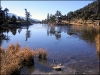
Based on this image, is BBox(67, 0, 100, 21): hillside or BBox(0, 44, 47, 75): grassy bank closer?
BBox(0, 44, 47, 75): grassy bank

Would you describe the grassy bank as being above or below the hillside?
below

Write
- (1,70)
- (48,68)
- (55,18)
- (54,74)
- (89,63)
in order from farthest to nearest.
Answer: (55,18), (89,63), (48,68), (54,74), (1,70)

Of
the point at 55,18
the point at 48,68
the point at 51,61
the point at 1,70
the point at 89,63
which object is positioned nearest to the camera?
the point at 1,70

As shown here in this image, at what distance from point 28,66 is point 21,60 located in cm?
77

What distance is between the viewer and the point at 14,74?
38.9 ft

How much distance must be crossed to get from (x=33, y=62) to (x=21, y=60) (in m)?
1.25

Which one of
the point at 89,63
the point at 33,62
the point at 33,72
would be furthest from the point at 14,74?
the point at 89,63

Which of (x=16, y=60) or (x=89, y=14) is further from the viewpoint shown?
(x=89, y=14)

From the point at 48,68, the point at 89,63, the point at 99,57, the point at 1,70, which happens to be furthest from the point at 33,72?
the point at 99,57

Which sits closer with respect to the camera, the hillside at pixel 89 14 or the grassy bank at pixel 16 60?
the grassy bank at pixel 16 60

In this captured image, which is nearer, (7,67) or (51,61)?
(7,67)

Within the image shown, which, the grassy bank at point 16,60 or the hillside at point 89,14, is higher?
the hillside at point 89,14

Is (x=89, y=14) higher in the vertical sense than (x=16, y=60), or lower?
higher

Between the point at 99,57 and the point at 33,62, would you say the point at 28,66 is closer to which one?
Result: the point at 33,62
